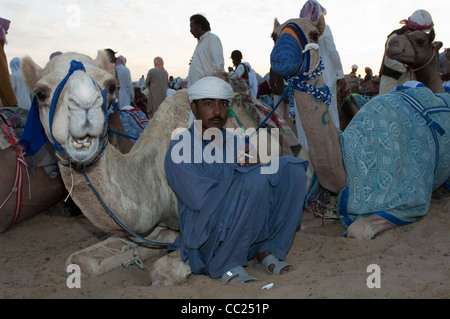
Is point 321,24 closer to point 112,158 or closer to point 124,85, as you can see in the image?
point 112,158

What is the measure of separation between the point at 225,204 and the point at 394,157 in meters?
1.82

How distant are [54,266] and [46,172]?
1467 millimetres

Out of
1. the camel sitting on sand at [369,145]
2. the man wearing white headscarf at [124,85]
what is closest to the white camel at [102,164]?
the camel sitting on sand at [369,145]

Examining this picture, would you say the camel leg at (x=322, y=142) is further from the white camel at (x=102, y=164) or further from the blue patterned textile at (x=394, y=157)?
the white camel at (x=102, y=164)

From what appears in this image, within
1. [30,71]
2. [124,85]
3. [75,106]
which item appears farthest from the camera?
[124,85]

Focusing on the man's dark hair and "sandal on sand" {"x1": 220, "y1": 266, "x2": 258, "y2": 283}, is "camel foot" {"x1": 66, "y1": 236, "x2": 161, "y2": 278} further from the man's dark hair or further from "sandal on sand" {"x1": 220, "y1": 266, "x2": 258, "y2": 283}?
the man's dark hair

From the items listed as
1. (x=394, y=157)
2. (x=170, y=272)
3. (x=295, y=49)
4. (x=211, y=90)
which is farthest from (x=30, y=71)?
(x=394, y=157)

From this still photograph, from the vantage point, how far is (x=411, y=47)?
5.49 metres

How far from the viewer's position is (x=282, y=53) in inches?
128

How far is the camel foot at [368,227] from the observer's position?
3744mm

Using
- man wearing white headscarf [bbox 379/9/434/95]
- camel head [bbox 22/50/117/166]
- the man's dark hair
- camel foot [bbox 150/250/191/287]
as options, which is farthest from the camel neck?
camel head [bbox 22/50/117/166]

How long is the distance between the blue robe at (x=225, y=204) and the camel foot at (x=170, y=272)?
0.20 ft

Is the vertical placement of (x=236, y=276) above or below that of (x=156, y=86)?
below
